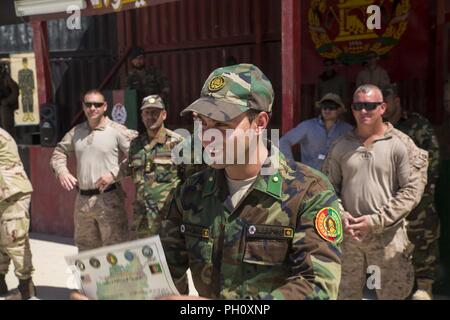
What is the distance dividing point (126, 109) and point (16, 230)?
128 inches

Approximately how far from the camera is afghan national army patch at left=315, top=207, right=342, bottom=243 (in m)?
1.78

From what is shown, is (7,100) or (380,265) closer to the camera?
(380,265)

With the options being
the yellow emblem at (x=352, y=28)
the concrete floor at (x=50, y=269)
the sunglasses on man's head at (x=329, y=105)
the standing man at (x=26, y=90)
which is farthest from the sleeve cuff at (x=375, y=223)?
the standing man at (x=26, y=90)

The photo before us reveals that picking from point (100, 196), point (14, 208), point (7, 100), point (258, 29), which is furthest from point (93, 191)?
point (7, 100)

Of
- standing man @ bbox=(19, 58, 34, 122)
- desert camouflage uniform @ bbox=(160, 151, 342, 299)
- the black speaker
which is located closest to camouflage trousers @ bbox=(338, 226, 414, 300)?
desert camouflage uniform @ bbox=(160, 151, 342, 299)

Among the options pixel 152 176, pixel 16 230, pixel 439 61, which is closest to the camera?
pixel 152 176

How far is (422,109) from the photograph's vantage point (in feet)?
23.4

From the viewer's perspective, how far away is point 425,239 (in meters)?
4.88

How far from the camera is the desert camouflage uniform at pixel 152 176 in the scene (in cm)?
468

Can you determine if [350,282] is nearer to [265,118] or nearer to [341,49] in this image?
[265,118]

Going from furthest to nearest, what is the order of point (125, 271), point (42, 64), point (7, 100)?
point (7, 100) < point (42, 64) < point (125, 271)

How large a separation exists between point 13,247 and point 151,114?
1686mm

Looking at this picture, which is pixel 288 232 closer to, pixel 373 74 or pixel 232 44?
pixel 373 74

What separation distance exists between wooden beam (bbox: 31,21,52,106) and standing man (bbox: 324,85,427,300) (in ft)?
18.2
